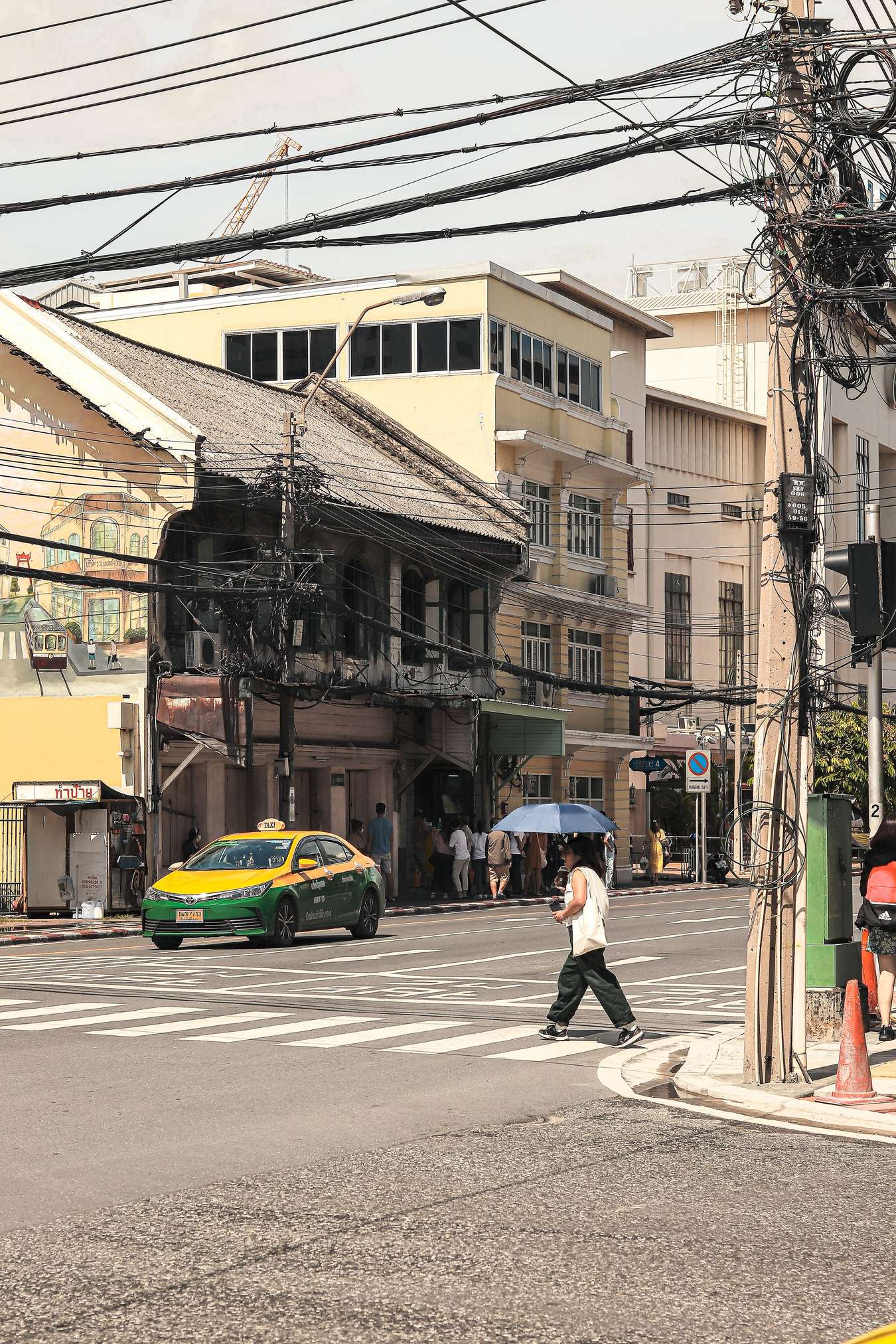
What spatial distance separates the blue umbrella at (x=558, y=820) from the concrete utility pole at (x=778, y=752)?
6.15 m

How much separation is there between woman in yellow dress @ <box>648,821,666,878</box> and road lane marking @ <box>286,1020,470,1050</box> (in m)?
41.6

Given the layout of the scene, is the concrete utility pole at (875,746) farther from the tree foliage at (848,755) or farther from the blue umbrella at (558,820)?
the tree foliage at (848,755)

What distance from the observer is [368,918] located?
1057 inches

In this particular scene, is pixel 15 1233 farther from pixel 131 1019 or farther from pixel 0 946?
pixel 0 946

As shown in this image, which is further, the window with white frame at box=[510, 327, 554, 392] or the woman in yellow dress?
the woman in yellow dress

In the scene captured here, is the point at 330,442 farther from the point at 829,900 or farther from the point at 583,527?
the point at 829,900

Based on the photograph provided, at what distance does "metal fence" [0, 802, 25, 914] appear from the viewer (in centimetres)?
3253

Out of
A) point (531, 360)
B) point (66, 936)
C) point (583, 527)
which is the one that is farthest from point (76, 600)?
point (583, 527)

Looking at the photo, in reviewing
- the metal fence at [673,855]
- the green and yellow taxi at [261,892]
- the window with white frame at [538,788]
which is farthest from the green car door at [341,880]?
the metal fence at [673,855]

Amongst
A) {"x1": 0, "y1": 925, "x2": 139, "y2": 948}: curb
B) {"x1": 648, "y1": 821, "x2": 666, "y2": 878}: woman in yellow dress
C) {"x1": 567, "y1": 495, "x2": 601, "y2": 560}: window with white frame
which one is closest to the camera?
{"x1": 0, "y1": 925, "x2": 139, "y2": 948}: curb

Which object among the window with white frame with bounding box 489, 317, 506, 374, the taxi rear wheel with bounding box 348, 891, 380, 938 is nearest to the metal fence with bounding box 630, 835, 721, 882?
the window with white frame with bounding box 489, 317, 506, 374

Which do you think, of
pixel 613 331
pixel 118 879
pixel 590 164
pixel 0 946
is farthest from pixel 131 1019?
pixel 613 331

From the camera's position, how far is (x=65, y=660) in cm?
3516

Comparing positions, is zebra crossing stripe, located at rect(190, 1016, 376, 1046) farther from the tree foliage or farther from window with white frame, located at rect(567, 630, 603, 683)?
the tree foliage
